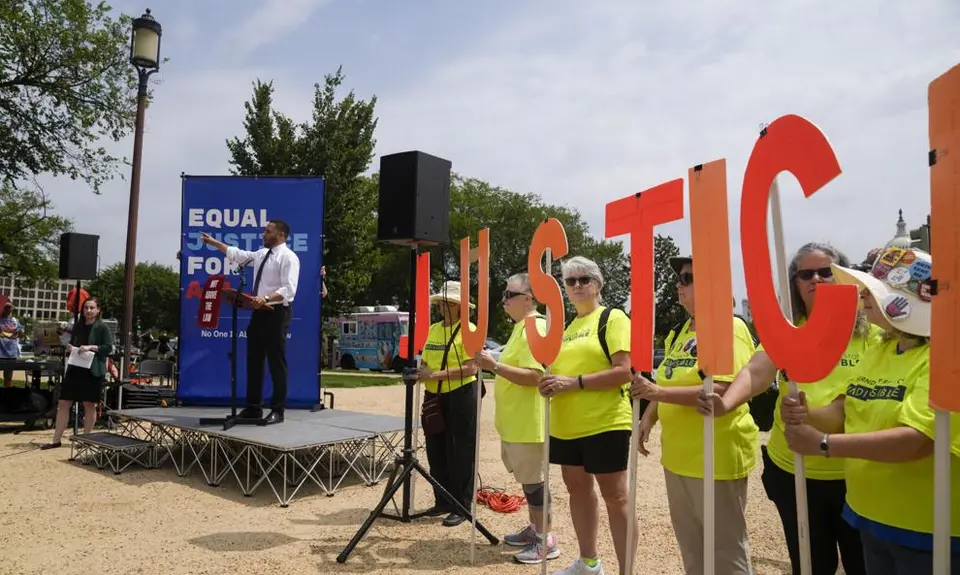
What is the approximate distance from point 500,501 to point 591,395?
2.70 meters

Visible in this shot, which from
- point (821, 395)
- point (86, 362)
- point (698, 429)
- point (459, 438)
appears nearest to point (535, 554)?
point (459, 438)

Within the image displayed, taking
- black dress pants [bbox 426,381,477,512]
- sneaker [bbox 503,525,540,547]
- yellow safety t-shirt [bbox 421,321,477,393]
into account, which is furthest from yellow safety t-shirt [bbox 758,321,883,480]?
black dress pants [bbox 426,381,477,512]

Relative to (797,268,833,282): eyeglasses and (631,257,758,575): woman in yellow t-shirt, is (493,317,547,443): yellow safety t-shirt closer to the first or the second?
(631,257,758,575): woman in yellow t-shirt

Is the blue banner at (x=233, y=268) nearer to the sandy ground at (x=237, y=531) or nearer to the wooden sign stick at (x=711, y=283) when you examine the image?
the sandy ground at (x=237, y=531)

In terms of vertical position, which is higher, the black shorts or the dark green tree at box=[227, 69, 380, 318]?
the dark green tree at box=[227, 69, 380, 318]

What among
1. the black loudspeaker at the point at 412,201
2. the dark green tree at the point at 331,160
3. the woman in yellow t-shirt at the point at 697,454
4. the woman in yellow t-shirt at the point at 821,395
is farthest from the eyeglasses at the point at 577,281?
the dark green tree at the point at 331,160

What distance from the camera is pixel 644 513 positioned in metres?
5.57

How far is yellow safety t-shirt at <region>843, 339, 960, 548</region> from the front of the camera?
1.83 meters

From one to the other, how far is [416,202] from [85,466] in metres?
5.18

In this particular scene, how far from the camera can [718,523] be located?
2629 mm

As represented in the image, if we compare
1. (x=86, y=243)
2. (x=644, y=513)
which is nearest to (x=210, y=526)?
(x=644, y=513)

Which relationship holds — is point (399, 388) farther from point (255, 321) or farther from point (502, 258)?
point (502, 258)

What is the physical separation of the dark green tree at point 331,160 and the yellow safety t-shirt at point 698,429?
16.2 m

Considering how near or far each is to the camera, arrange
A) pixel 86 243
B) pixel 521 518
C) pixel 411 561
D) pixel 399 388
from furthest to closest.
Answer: pixel 399 388 < pixel 86 243 < pixel 521 518 < pixel 411 561
